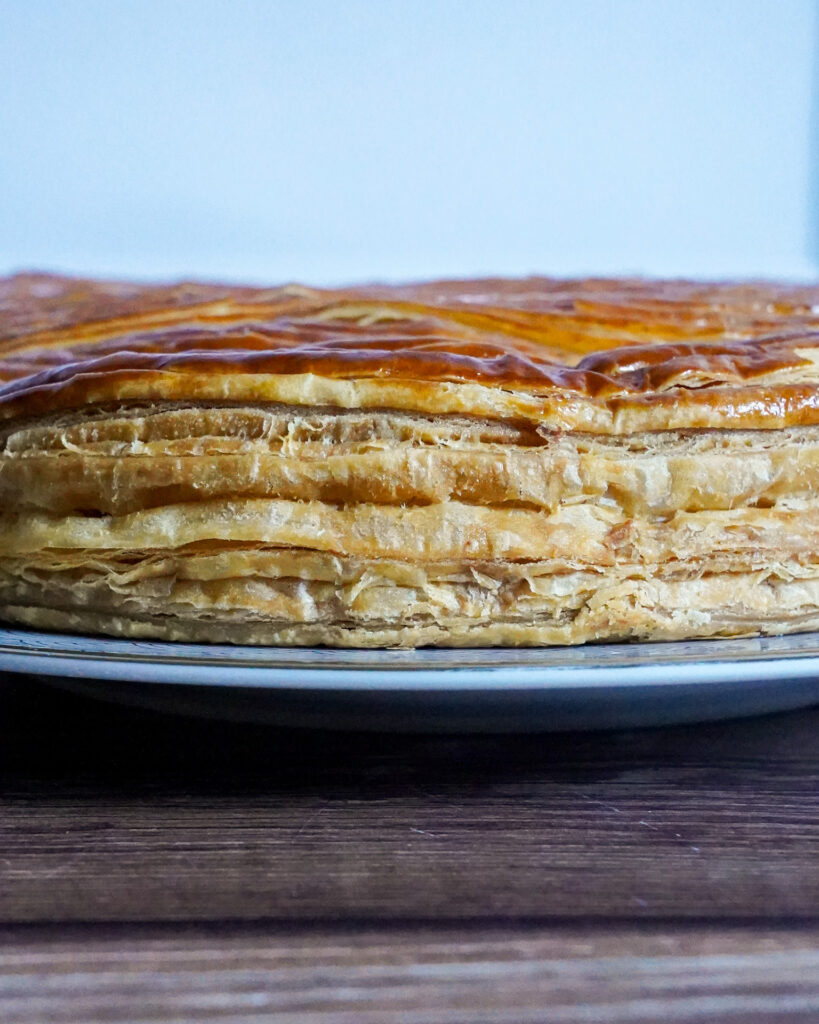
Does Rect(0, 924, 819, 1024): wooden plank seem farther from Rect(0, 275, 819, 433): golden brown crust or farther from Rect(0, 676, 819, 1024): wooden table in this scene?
Rect(0, 275, 819, 433): golden brown crust

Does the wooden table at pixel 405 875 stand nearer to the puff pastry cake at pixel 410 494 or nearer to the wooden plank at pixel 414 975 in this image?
the wooden plank at pixel 414 975

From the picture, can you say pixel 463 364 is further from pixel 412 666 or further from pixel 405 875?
pixel 405 875

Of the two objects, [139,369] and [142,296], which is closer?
[139,369]

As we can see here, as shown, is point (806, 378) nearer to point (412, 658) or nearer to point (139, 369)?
point (412, 658)

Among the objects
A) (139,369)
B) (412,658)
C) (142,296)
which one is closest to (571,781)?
(412,658)

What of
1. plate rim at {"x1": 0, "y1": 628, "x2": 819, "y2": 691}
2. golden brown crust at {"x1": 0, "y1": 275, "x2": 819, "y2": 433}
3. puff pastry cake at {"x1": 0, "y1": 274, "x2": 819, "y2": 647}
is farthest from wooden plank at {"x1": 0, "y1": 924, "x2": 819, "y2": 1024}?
golden brown crust at {"x1": 0, "y1": 275, "x2": 819, "y2": 433}
